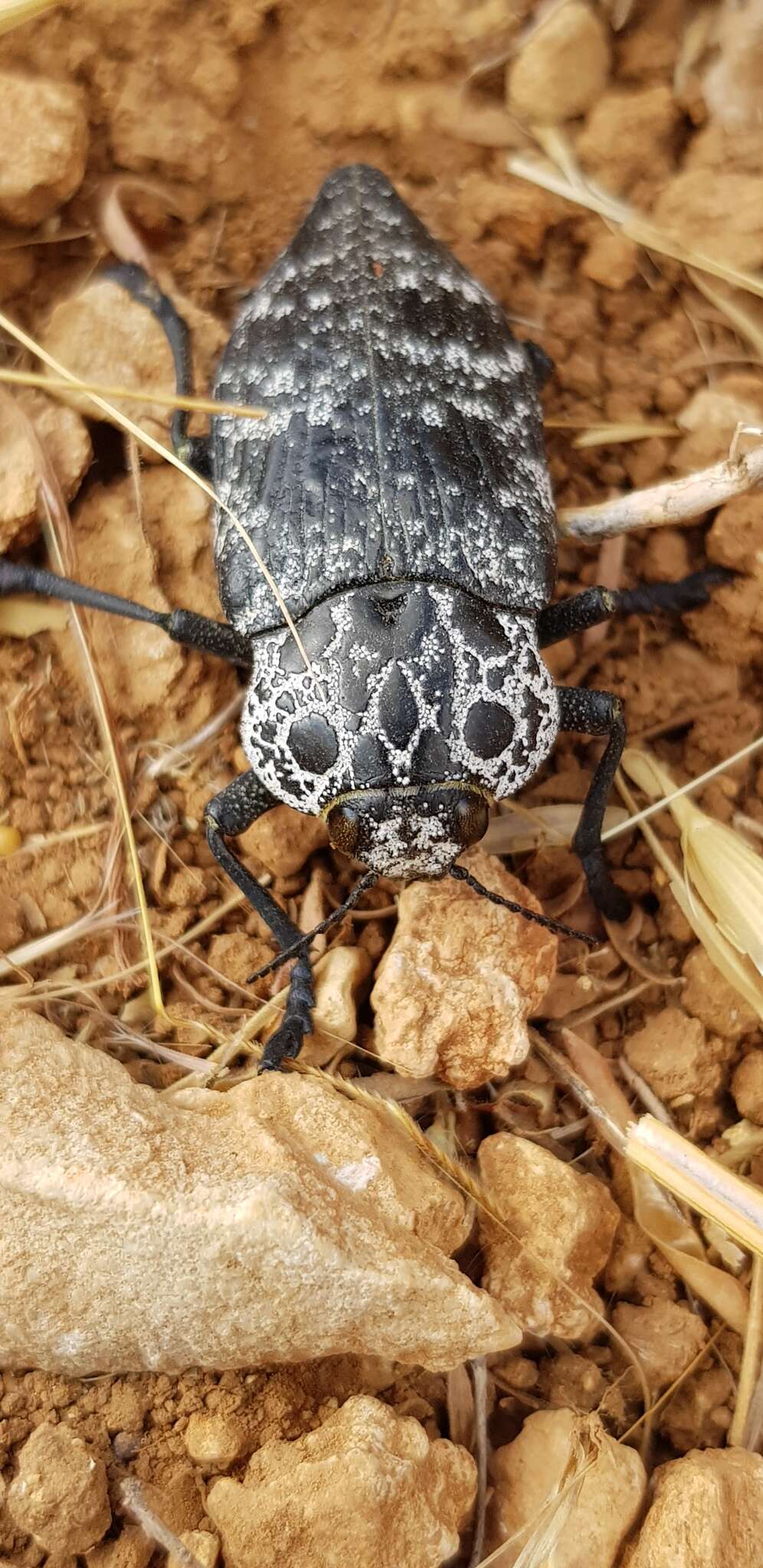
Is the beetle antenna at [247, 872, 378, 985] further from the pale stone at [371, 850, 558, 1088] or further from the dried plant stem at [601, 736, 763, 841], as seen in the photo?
the dried plant stem at [601, 736, 763, 841]

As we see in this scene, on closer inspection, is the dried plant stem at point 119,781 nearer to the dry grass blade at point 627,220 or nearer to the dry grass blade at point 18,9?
the dry grass blade at point 18,9

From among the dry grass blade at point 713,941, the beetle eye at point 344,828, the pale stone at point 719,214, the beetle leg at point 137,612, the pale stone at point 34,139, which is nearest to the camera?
the beetle eye at point 344,828

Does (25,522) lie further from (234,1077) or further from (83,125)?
(234,1077)

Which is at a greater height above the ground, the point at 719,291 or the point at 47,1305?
the point at 719,291

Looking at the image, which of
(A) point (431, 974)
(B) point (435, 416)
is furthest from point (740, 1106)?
(B) point (435, 416)

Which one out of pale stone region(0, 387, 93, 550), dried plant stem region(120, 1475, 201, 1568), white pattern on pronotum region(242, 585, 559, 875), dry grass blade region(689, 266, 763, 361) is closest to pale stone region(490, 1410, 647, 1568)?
dried plant stem region(120, 1475, 201, 1568)

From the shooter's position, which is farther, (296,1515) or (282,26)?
(282,26)

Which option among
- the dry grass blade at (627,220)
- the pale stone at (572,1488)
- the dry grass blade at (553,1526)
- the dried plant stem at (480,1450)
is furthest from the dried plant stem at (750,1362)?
the dry grass blade at (627,220)
